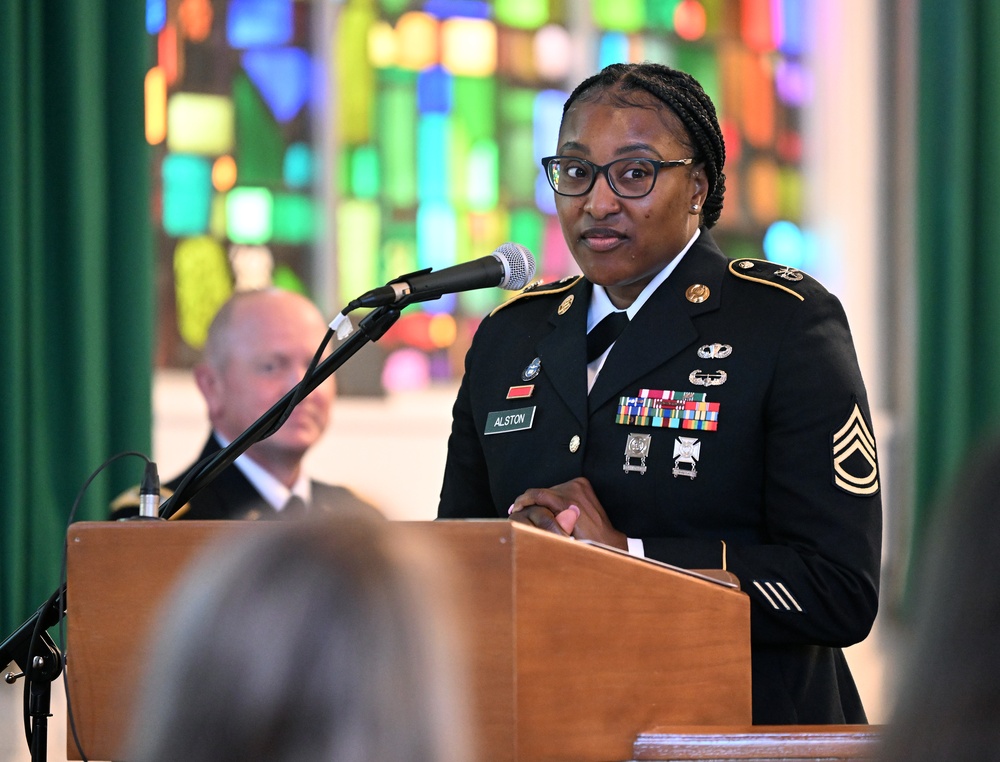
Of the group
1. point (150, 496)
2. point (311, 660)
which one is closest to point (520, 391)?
point (150, 496)

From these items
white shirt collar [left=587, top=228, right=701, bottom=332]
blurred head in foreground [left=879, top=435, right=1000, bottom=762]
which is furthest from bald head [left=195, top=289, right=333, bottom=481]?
blurred head in foreground [left=879, top=435, right=1000, bottom=762]

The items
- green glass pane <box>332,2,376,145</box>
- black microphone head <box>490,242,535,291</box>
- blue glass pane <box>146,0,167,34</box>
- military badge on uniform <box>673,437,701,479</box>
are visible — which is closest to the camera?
black microphone head <box>490,242,535,291</box>

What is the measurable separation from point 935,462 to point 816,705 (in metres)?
3.57

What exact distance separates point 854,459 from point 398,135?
3409 mm

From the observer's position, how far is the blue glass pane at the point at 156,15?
174 inches

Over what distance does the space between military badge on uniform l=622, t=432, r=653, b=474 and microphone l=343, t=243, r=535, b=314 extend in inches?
12.3

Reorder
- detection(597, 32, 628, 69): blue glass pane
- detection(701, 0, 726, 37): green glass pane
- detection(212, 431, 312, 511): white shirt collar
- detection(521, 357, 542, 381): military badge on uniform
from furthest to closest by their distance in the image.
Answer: detection(701, 0, 726, 37): green glass pane, detection(597, 32, 628, 69): blue glass pane, detection(212, 431, 312, 511): white shirt collar, detection(521, 357, 542, 381): military badge on uniform

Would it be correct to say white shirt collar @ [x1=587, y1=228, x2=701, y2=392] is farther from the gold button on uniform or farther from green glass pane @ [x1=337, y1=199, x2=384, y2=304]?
green glass pane @ [x1=337, y1=199, x2=384, y2=304]

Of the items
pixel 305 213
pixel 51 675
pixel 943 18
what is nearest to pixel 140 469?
pixel 305 213

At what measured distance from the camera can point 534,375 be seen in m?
2.04

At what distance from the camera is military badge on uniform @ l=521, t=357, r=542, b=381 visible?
2037mm

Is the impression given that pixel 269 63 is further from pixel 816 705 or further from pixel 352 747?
pixel 352 747

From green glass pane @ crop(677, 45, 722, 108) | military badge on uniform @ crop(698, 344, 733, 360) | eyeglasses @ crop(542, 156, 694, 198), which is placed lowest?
military badge on uniform @ crop(698, 344, 733, 360)

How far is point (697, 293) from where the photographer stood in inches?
76.4
